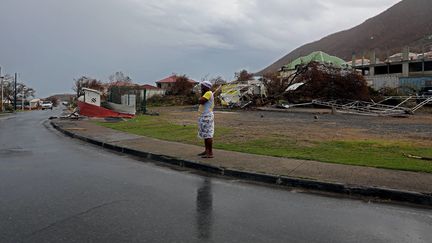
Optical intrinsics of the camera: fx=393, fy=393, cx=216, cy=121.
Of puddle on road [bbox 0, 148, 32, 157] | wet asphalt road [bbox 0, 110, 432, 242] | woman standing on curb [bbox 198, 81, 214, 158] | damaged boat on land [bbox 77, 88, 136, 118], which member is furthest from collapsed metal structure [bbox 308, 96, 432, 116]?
wet asphalt road [bbox 0, 110, 432, 242]

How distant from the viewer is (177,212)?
5309 millimetres

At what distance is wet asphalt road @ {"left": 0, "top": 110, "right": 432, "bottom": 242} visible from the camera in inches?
175

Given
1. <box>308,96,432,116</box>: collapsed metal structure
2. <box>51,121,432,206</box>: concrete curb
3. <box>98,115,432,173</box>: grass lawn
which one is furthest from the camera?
<box>308,96,432,116</box>: collapsed metal structure

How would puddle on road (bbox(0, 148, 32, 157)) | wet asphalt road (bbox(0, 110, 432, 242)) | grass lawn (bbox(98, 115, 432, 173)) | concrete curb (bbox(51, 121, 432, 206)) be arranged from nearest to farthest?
1. wet asphalt road (bbox(0, 110, 432, 242))
2. concrete curb (bbox(51, 121, 432, 206))
3. grass lawn (bbox(98, 115, 432, 173))
4. puddle on road (bbox(0, 148, 32, 157))

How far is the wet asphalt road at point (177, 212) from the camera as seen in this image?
14.6 ft

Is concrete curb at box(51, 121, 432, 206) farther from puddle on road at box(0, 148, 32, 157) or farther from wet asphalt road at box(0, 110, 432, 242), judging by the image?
puddle on road at box(0, 148, 32, 157)

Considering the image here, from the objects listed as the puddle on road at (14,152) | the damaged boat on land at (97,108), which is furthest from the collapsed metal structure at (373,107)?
the puddle on road at (14,152)

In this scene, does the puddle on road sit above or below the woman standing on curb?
below

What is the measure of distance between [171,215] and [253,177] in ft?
8.87

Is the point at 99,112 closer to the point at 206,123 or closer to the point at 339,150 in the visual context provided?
the point at 206,123

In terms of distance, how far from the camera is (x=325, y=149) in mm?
10227

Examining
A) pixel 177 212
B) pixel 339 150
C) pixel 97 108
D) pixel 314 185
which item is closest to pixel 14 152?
pixel 177 212

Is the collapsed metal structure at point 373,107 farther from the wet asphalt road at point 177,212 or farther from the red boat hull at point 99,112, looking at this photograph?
the wet asphalt road at point 177,212

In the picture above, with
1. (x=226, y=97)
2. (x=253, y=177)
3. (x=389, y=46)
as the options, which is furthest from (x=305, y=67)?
(x=389, y=46)
